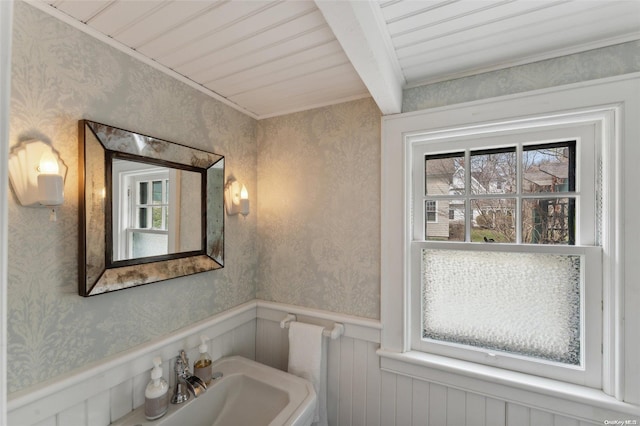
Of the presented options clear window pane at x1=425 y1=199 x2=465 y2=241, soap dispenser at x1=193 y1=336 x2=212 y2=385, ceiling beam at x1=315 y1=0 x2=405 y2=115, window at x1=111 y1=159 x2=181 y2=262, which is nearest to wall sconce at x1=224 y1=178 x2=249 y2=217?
window at x1=111 y1=159 x2=181 y2=262

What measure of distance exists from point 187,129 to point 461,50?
1243 millimetres

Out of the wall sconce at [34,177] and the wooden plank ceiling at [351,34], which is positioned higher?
the wooden plank ceiling at [351,34]

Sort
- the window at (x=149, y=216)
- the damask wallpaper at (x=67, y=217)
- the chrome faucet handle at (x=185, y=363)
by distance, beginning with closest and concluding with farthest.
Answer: the damask wallpaper at (x=67, y=217)
the window at (x=149, y=216)
the chrome faucet handle at (x=185, y=363)

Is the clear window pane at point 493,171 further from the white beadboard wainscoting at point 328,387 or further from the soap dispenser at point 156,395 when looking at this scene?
the soap dispenser at point 156,395

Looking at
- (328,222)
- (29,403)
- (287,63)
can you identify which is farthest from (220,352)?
(287,63)

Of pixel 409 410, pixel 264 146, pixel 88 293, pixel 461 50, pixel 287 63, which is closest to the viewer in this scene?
pixel 88 293

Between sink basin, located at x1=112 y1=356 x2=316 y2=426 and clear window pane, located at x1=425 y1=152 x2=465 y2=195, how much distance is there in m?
1.13

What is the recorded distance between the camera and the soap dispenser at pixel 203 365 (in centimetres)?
126

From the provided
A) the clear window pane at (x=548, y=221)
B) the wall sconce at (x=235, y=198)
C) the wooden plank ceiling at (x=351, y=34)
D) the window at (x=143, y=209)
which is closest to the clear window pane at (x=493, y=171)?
the clear window pane at (x=548, y=221)

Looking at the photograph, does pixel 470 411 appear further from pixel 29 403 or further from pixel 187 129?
pixel 187 129

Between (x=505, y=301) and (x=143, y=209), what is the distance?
1.62m

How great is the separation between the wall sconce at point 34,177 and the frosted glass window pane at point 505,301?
4.81 feet

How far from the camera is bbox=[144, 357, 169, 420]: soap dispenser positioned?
1039mm

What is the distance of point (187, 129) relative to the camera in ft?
4.27
